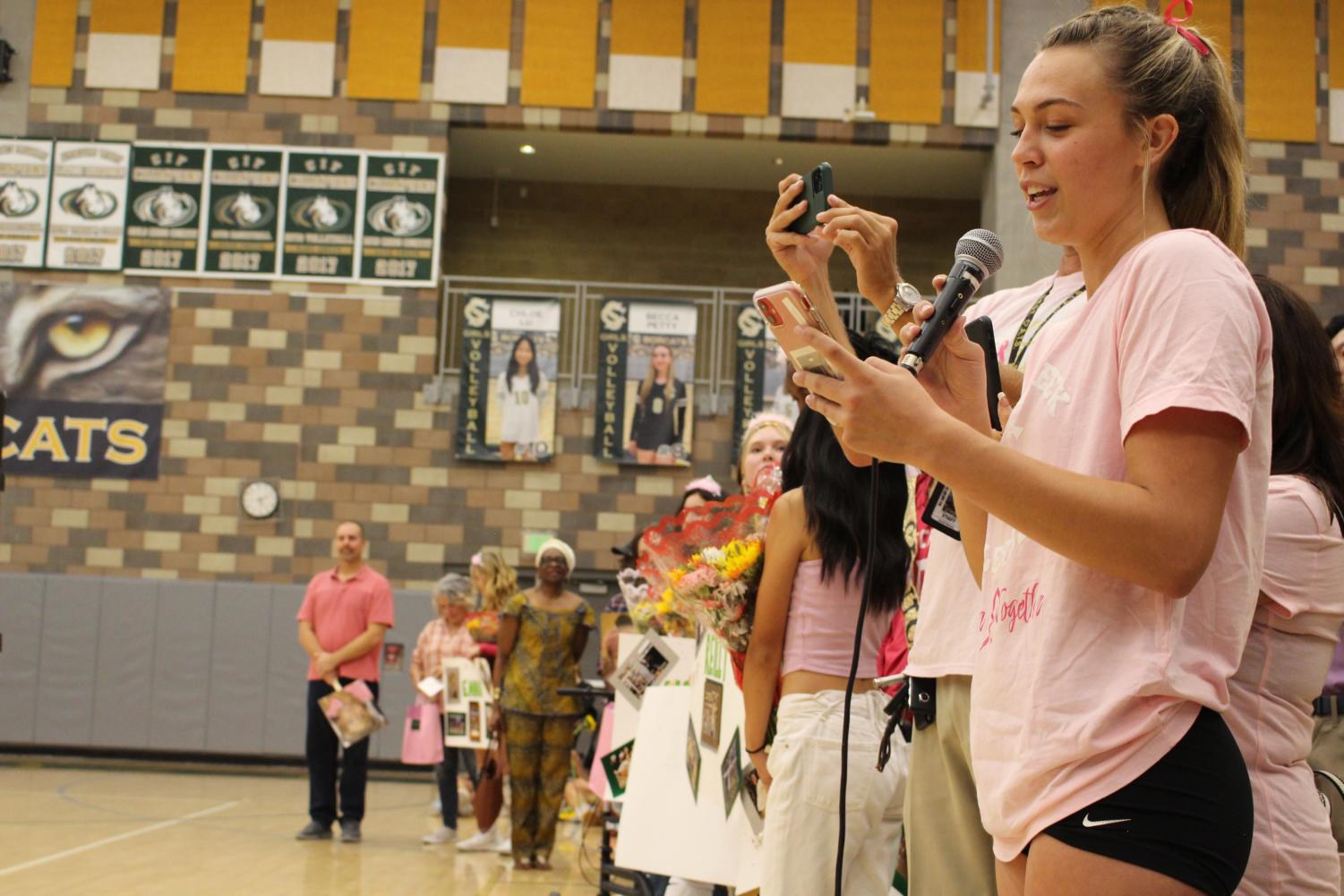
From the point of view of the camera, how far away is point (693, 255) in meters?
15.9

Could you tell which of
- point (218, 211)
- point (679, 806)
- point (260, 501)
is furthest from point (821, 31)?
point (679, 806)

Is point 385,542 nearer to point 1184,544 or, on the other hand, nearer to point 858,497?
point 858,497

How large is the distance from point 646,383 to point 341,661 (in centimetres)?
569

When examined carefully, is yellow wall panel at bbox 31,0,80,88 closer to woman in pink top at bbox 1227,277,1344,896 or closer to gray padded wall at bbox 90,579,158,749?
gray padded wall at bbox 90,579,158,749

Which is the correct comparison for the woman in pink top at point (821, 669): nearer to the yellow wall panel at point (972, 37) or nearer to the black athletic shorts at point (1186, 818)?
the black athletic shorts at point (1186, 818)

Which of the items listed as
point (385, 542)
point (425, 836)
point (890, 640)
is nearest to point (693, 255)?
point (385, 542)

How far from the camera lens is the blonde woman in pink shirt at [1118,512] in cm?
118

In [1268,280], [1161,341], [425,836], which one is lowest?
→ [425,836]

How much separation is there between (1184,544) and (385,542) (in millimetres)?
12505

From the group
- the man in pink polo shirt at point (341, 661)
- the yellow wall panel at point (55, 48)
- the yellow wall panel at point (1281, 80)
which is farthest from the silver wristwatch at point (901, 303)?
the yellow wall panel at point (55, 48)

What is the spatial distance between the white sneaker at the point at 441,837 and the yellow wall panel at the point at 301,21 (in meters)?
8.54

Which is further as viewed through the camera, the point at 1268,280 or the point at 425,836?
the point at 425,836

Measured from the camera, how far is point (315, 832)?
8250 millimetres

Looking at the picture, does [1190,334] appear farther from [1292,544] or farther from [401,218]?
[401,218]
